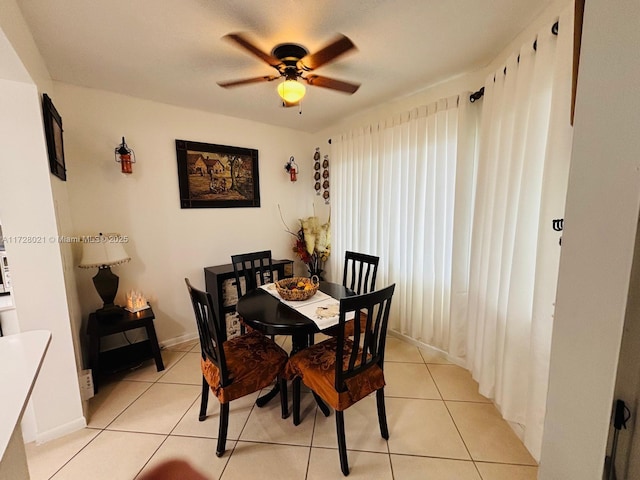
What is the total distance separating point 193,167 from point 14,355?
2.20 m

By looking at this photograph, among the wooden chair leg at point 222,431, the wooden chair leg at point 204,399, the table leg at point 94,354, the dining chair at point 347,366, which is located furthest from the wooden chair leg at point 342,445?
the table leg at point 94,354

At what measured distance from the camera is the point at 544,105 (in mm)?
1354

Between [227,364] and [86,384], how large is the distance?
1.21 m

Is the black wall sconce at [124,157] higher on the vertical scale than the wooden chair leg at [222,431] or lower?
higher

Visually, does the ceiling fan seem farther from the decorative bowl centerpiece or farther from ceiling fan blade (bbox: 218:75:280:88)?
the decorative bowl centerpiece

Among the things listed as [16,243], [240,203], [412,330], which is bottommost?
[412,330]

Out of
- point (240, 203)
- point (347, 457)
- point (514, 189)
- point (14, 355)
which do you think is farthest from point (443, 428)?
point (240, 203)

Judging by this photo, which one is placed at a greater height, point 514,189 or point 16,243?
point 514,189

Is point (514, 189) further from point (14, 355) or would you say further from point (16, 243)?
point (16, 243)

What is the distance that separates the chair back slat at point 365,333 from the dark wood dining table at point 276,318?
0.25m

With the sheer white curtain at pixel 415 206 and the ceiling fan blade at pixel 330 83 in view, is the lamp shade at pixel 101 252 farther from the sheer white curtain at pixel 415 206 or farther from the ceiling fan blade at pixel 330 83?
the sheer white curtain at pixel 415 206

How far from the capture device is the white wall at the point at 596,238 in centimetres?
46

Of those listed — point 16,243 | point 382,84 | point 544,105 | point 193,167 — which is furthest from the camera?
point 193,167

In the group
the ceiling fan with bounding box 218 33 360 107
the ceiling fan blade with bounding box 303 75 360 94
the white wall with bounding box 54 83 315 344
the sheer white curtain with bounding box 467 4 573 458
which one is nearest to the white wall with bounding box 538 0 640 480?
the sheer white curtain with bounding box 467 4 573 458
